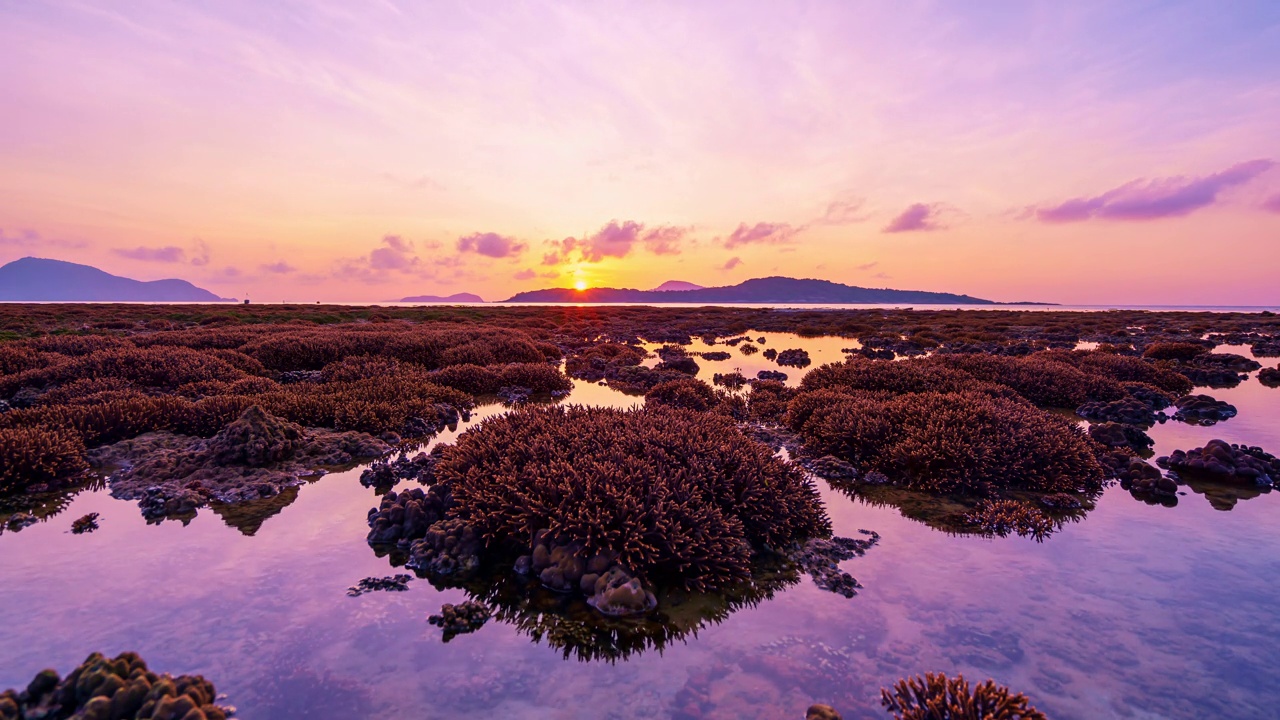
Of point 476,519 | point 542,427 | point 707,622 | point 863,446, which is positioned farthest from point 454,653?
point 863,446

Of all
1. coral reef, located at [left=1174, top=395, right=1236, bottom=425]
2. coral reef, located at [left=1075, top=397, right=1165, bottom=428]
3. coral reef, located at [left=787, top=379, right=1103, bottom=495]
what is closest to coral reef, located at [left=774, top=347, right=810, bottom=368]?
coral reef, located at [left=1075, top=397, right=1165, bottom=428]

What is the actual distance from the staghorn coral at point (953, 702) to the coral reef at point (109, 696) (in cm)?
498

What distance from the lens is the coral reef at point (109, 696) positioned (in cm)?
329

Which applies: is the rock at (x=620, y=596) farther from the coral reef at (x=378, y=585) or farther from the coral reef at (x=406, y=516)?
the coral reef at (x=406, y=516)

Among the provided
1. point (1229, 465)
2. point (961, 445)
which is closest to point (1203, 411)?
point (1229, 465)

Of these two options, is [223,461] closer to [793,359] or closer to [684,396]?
[684,396]

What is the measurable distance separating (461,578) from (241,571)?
8.26ft

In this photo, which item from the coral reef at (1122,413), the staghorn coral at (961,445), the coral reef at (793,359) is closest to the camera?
the staghorn coral at (961,445)

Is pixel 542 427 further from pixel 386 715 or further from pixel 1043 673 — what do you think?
pixel 1043 673

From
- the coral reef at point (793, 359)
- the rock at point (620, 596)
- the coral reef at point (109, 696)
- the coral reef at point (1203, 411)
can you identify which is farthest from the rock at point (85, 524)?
the coral reef at point (793, 359)

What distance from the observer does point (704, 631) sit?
516cm

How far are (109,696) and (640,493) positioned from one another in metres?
4.74

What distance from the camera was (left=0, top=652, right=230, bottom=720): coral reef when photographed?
3.29 m

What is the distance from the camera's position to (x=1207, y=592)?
5.71 m
